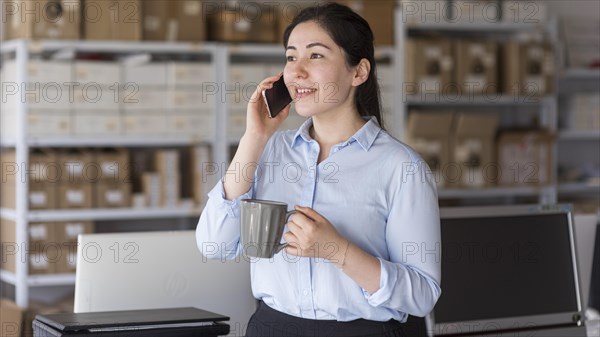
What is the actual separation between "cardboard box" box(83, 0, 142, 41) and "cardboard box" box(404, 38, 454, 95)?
4.64 feet

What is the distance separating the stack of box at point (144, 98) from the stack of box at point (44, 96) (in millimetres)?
274

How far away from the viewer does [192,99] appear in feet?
14.4

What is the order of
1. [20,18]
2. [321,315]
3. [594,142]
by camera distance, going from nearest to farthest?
[321,315] < [20,18] < [594,142]

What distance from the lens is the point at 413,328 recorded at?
5.19 feet

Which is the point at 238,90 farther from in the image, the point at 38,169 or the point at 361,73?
the point at 361,73

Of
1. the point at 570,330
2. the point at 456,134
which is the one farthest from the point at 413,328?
the point at 456,134

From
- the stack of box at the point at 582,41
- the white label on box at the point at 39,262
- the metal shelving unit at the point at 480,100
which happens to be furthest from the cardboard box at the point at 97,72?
the stack of box at the point at 582,41

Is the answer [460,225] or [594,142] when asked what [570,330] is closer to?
[460,225]

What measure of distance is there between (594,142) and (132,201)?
3.02 meters

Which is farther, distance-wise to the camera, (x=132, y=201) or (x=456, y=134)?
(x=456, y=134)

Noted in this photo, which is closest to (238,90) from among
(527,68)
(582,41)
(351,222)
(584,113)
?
(527,68)

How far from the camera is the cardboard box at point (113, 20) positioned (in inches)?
167

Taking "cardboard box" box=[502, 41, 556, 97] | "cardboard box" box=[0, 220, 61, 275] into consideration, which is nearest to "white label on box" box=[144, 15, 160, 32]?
"cardboard box" box=[0, 220, 61, 275]

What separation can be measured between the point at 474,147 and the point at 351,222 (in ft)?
11.2
